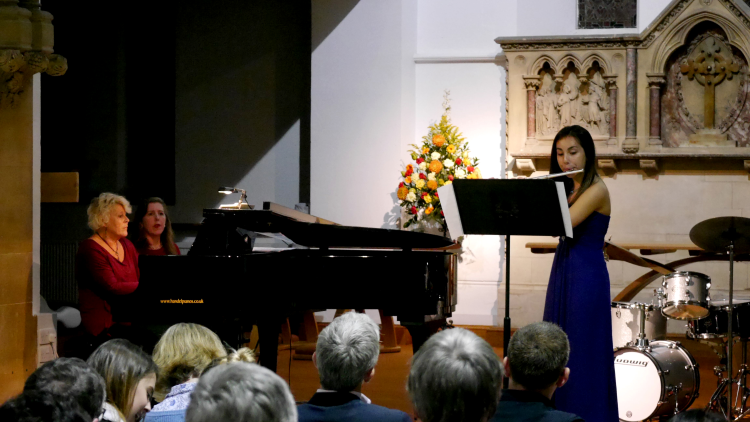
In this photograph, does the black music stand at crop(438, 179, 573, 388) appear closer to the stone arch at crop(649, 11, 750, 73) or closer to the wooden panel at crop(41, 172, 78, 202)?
the wooden panel at crop(41, 172, 78, 202)

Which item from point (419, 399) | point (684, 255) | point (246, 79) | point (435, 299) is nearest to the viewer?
point (419, 399)

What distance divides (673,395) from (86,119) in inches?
265

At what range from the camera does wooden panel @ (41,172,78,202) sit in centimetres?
513

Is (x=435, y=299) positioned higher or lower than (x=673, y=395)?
higher

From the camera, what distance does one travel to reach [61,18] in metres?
8.94

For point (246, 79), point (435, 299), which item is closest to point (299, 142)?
point (246, 79)

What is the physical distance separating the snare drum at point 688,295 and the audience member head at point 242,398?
3884 millimetres

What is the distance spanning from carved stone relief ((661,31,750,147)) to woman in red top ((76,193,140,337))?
4.85 meters

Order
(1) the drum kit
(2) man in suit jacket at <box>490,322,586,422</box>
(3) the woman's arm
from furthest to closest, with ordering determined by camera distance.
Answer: (1) the drum kit, (3) the woman's arm, (2) man in suit jacket at <box>490,322,586,422</box>

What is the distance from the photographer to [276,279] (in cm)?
438

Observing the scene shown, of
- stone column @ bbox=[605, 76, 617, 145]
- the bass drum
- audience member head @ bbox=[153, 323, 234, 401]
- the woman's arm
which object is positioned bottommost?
the bass drum

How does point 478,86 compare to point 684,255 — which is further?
point 478,86

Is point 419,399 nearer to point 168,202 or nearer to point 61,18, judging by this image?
point 168,202

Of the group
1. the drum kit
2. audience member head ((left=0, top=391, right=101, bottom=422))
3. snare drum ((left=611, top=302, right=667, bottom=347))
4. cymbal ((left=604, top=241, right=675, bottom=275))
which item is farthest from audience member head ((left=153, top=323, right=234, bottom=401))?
cymbal ((left=604, top=241, right=675, bottom=275))
